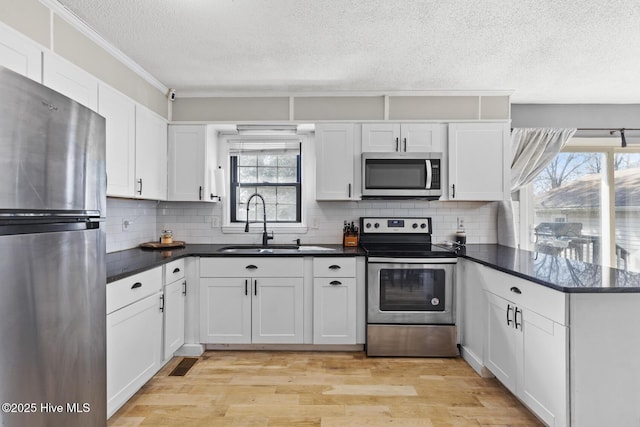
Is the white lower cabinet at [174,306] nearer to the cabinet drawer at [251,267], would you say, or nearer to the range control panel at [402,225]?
the cabinet drawer at [251,267]

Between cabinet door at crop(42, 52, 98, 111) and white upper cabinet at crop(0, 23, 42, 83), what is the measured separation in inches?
Answer: 2.0

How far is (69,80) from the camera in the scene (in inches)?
81.7

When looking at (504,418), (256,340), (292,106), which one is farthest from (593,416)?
(292,106)

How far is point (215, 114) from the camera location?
→ 343 centimetres

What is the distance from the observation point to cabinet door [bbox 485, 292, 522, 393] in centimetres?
219

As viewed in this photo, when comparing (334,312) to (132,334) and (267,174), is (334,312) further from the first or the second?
(267,174)

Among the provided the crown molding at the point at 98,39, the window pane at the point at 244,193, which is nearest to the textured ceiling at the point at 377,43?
the crown molding at the point at 98,39

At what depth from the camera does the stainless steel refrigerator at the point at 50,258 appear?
1100 mm

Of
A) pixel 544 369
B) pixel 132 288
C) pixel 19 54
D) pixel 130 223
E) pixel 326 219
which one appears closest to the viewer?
pixel 19 54

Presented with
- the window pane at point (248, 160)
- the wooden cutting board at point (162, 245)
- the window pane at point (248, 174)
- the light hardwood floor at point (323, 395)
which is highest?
the window pane at point (248, 160)

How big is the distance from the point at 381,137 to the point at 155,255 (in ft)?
7.36

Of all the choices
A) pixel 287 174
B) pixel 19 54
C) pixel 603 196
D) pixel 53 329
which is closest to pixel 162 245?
pixel 287 174

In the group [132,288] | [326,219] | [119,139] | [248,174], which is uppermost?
[119,139]

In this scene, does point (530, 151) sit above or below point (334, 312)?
above
